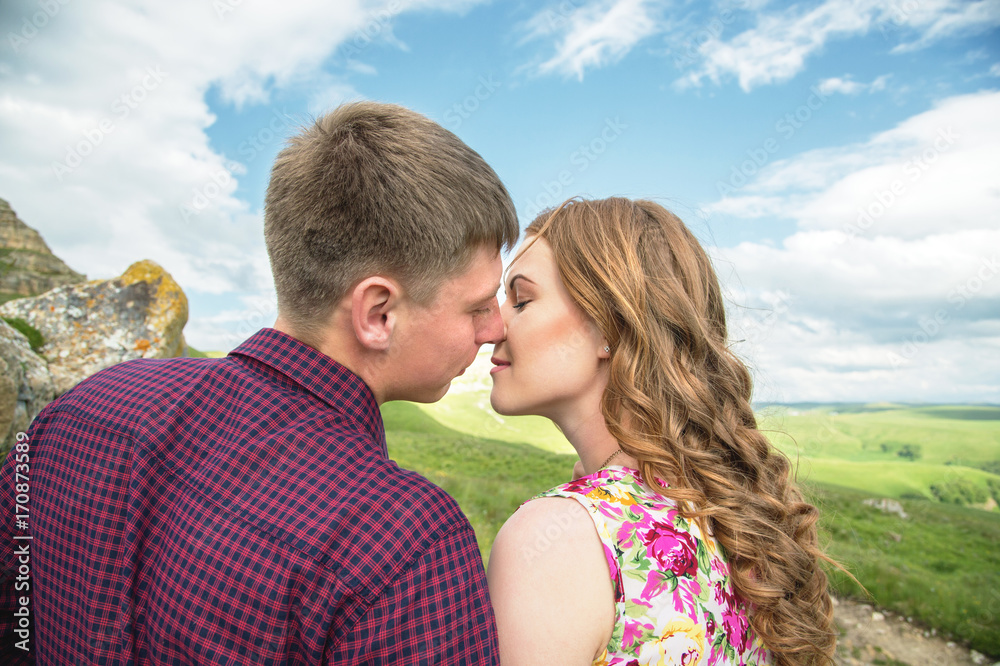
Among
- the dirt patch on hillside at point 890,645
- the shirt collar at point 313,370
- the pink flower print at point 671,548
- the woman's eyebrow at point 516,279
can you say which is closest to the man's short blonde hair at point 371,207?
the shirt collar at point 313,370

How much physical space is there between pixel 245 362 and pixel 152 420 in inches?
14.4

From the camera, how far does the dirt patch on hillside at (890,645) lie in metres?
7.14

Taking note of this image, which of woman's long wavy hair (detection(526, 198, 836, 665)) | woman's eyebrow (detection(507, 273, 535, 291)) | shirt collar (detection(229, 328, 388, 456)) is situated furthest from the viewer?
woman's eyebrow (detection(507, 273, 535, 291))

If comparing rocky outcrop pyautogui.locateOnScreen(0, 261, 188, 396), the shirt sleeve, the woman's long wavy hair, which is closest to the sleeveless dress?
the woman's long wavy hair

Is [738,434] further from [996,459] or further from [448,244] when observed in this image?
[996,459]

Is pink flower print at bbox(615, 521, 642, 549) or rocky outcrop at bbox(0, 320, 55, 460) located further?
rocky outcrop at bbox(0, 320, 55, 460)

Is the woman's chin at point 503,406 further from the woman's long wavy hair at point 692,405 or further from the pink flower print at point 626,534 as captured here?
the pink flower print at point 626,534

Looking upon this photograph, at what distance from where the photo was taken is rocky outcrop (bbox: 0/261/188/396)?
798 centimetres

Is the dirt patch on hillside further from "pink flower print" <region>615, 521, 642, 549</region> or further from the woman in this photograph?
"pink flower print" <region>615, 521, 642, 549</region>

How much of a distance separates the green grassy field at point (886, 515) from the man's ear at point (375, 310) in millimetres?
2446

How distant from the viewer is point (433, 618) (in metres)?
1.50

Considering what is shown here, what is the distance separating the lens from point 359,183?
2066 mm

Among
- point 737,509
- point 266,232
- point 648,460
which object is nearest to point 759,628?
point 737,509

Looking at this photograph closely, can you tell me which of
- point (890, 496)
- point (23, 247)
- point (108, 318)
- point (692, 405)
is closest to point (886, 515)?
point (890, 496)
